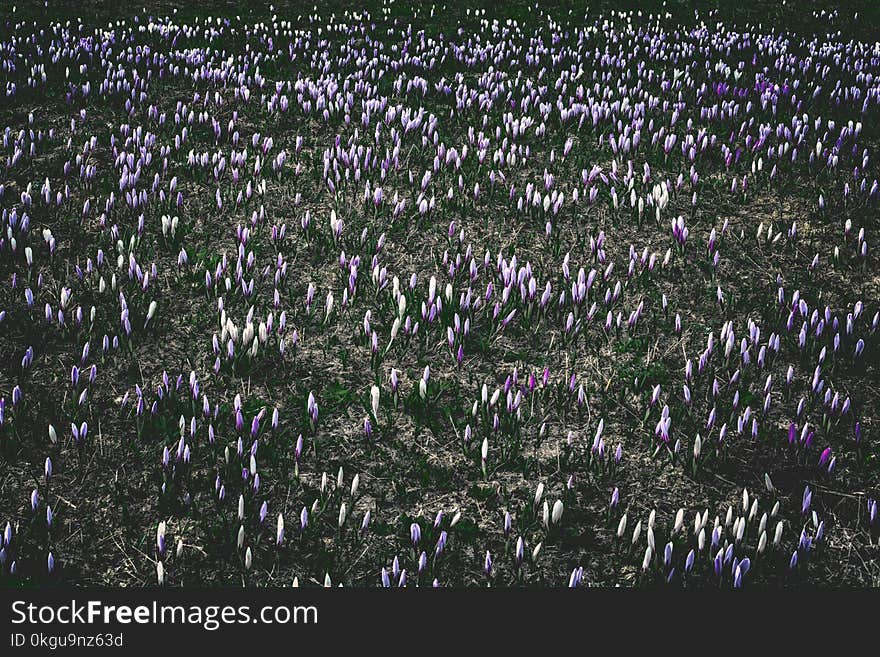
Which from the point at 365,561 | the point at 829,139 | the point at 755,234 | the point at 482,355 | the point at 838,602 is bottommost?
the point at 365,561

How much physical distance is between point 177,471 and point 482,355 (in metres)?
2.09

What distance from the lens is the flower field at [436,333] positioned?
11.9ft

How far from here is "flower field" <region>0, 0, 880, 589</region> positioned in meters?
3.62

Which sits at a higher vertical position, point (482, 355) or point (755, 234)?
point (755, 234)

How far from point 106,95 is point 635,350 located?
24.5 ft

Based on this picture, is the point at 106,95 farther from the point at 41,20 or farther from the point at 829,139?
the point at 829,139

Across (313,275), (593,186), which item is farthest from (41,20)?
(593,186)

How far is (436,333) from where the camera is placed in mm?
5027

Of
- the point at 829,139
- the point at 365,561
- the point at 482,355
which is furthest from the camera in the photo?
the point at 829,139

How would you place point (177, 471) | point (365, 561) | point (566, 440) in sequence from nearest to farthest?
point (365, 561) → point (177, 471) → point (566, 440)

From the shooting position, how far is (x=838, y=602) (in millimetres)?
3203

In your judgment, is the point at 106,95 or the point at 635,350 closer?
the point at 635,350

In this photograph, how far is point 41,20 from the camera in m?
12.5

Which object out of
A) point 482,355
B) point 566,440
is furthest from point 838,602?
point 482,355
